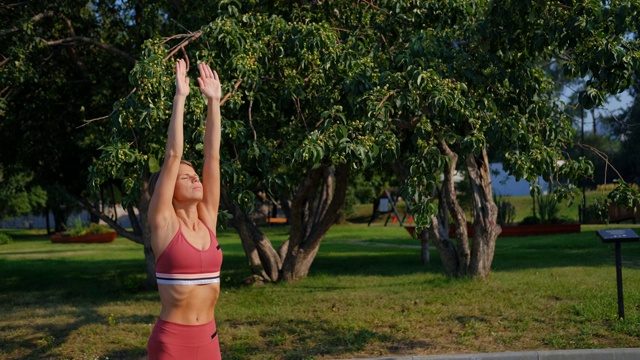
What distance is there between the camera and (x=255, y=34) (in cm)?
1018

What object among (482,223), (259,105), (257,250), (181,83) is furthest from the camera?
(257,250)

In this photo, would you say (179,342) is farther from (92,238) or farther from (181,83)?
(92,238)

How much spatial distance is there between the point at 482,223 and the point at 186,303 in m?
9.88

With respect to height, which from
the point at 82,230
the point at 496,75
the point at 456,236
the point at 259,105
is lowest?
the point at 82,230

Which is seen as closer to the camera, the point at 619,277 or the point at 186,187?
the point at 186,187

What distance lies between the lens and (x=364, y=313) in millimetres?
11477

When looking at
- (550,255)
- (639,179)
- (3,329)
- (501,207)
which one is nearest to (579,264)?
(550,255)

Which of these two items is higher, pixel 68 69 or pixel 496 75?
pixel 68 69

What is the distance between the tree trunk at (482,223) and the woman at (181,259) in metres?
9.58

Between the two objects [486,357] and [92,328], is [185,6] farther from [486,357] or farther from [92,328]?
A: [486,357]

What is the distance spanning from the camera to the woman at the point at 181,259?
167 inches

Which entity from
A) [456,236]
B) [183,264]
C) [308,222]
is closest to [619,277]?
[456,236]

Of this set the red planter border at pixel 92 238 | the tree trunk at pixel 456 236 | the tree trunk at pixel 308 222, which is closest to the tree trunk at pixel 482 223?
the tree trunk at pixel 456 236

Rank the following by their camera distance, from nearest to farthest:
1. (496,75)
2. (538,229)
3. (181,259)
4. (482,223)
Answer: (181,259) < (496,75) < (482,223) < (538,229)
